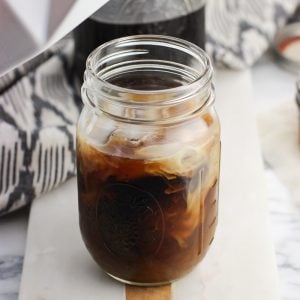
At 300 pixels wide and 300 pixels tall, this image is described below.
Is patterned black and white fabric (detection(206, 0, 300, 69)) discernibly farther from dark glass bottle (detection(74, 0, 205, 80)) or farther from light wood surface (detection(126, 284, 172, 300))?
light wood surface (detection(126, 284, 172, 300))

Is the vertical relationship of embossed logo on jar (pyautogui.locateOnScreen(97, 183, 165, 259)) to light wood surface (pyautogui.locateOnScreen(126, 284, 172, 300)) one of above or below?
above

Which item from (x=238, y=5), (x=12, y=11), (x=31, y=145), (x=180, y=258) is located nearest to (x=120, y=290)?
(x=180, y=258)

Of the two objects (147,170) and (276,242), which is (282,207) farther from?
(147,170)

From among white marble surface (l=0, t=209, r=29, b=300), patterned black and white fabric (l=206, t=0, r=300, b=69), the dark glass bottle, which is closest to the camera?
white marble surface (l=0, t=209, r=29, b=300)

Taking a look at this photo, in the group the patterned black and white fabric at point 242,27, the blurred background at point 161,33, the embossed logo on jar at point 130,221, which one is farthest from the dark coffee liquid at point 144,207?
the patterned black and white fabric at point 242,27

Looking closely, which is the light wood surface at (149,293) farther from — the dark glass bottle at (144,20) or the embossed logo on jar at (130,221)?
the dark glass bottle at (144,20)

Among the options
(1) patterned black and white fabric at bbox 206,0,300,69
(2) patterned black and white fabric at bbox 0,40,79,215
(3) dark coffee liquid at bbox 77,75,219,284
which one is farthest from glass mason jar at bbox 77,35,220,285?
(1) patterned black and white fabric at bbox 206,0,300,69
